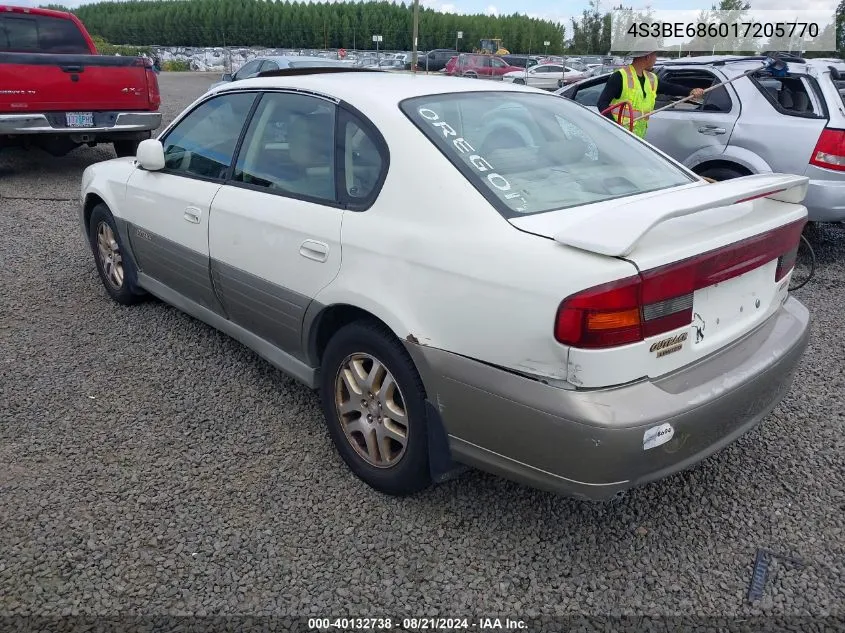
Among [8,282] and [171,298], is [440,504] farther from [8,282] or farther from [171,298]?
[8,282]

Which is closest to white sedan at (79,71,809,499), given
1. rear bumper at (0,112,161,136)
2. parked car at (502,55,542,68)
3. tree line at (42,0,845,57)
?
rear bumper at (0,112,161,136)

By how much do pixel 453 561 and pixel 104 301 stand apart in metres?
3.48

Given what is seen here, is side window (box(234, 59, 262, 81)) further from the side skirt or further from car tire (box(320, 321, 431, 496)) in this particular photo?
car tire (box(320, 321, 431, 496))

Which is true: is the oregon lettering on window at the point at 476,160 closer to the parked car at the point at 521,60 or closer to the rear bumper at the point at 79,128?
the rear bumper at the point at 79,128

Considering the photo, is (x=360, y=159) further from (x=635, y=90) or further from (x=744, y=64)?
(x=744, y=64)

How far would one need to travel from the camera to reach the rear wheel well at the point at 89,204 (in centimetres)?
460

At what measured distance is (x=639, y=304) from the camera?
2006 millimetres

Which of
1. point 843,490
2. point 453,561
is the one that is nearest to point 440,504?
point 453,561

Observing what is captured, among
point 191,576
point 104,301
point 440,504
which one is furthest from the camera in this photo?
point 104,301

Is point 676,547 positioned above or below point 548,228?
below

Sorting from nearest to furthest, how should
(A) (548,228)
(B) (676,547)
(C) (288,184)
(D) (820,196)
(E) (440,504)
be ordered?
1. (A) (548,228)
2. (B) (676,547)
3. (E) (440,504)
4. (C) (288,184)
5. (D) (820,196)

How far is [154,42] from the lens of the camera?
79.2 m

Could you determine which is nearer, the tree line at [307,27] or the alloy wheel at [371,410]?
the alloy wheel at [371,410]

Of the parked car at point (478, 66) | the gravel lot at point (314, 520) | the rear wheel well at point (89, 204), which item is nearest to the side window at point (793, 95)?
the gravel lot at point (314, 520)
